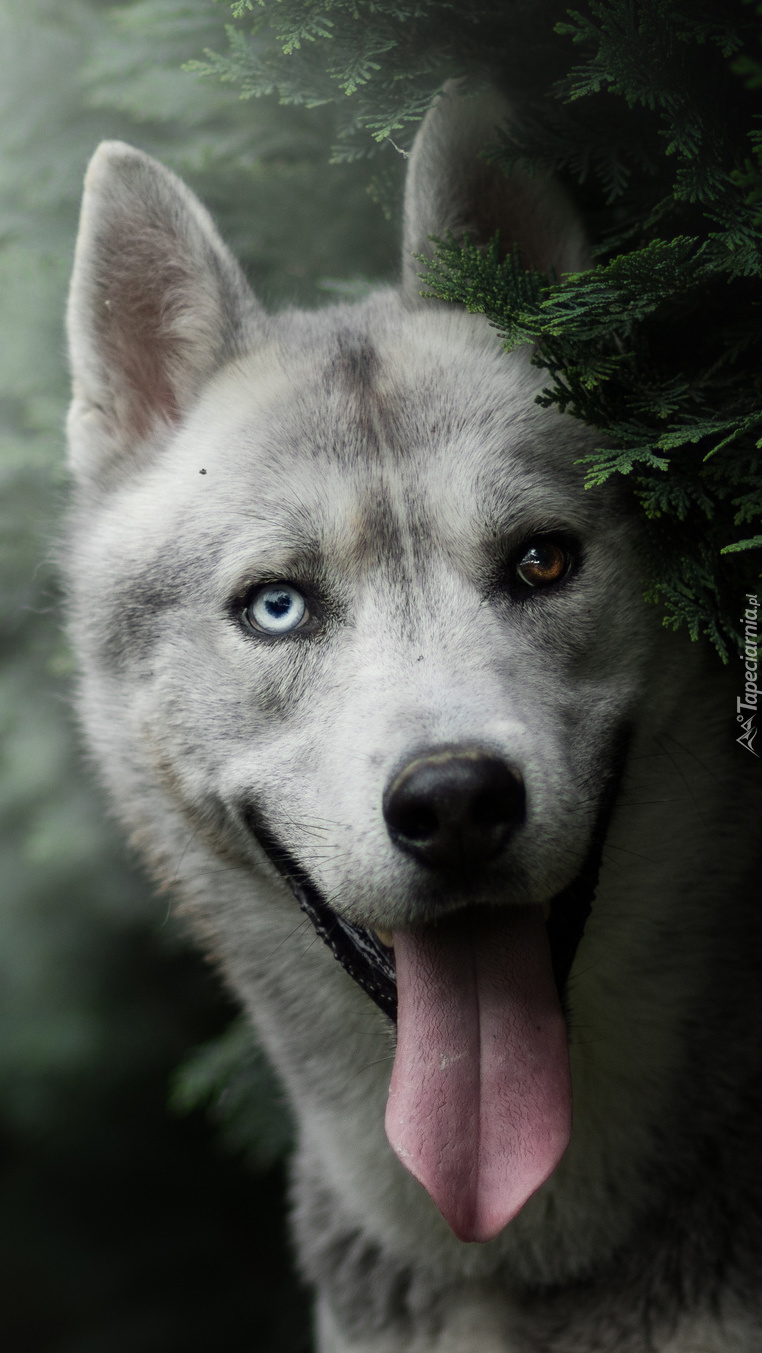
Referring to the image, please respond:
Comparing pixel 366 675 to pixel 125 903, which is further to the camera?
pixel 125 903

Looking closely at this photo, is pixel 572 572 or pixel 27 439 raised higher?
pixel 27 439

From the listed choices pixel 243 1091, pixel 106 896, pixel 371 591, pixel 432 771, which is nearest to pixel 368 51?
pixel 371 591

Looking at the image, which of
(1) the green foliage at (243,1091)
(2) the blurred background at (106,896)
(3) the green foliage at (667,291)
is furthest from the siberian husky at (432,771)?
(1) the green foliage at (243,1091)

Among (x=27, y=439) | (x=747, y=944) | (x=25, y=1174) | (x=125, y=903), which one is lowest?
(x=25, y=1174)

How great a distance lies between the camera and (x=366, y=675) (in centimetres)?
179

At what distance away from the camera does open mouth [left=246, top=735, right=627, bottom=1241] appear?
67.0 inches

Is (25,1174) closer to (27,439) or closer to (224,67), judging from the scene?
(27,439)

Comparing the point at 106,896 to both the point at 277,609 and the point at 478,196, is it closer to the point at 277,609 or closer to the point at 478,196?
the point at 277,609

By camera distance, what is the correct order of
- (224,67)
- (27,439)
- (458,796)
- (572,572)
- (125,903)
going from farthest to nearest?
(125,903) < (27,439) < (224,67) < (572,572) < (458,796)

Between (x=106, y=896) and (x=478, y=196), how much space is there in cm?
306

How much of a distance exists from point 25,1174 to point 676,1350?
350 centimetres

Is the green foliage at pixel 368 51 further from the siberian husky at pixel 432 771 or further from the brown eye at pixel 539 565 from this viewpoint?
the brown eye at pixel 539 565

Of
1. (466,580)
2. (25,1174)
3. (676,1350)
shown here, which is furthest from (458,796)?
(25,1174)

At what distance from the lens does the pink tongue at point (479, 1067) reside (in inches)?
66.9
